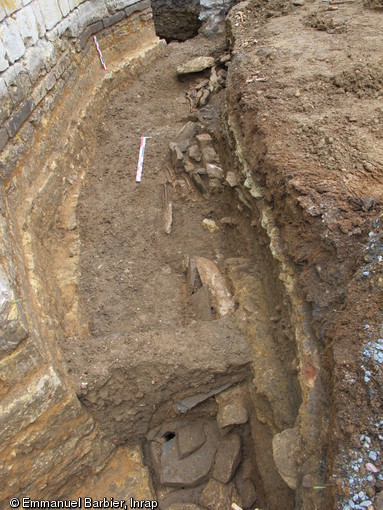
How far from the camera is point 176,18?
8.81m

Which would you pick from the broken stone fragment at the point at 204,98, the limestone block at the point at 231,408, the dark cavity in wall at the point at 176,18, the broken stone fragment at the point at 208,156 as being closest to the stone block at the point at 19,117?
the broken stone fragment at the point at 208,156

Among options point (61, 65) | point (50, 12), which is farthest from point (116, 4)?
point (61, 65)

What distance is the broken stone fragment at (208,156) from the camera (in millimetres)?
4664

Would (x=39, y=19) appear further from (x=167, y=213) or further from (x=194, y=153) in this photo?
(x=167, y=213)

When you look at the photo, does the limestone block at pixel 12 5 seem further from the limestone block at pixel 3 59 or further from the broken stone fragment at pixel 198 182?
the broken stone fragment at pixel 198 182

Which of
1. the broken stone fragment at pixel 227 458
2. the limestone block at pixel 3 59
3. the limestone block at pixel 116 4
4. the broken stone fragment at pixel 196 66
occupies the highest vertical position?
the limestone block at pixel 3 59

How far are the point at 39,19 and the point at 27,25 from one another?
0.35 metres

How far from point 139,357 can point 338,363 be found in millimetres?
1533

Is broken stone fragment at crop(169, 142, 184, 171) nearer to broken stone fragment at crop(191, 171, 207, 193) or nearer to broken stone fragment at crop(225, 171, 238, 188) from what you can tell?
broken stone fragment at crop(191, 171, 207, 193)

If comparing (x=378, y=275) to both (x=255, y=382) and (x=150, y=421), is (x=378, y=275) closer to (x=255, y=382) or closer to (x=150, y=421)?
(x=255, y=382)

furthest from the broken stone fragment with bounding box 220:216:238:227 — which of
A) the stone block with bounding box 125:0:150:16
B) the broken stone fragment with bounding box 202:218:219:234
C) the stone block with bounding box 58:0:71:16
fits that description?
the stone block with bounding box 125:0:150:16

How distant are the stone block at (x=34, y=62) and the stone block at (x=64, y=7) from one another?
979 millimetres

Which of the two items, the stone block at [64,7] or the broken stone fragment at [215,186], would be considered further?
the stone block at [64,7]

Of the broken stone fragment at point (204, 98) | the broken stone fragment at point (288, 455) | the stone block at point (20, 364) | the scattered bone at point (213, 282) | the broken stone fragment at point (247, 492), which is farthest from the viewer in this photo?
the broken stone fragment at point (204, 98)
